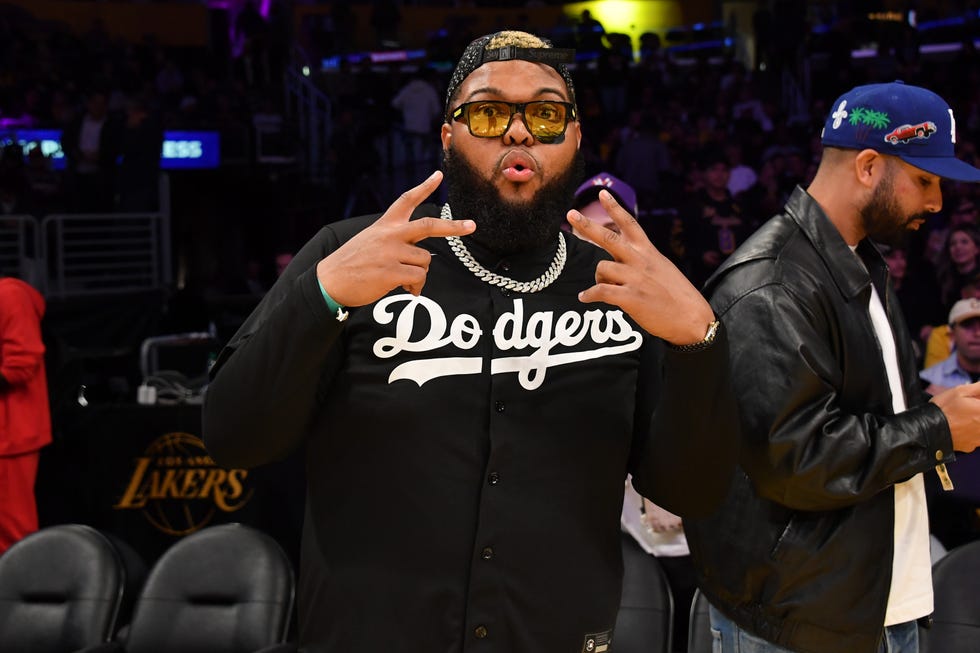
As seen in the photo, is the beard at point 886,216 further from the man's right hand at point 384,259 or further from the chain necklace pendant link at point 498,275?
the man's right hand at point 384,259

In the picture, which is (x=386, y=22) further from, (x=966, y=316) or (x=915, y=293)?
(x=966, y=316)

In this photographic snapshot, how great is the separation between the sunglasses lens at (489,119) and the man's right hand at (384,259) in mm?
275

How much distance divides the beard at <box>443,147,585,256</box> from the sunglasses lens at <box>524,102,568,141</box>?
0.08m

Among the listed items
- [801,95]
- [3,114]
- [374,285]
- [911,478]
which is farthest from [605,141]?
Answer: [374,285]

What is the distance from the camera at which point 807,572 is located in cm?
247

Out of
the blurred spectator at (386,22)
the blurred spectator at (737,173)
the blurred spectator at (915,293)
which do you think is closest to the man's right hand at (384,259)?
the blurred spectator at (915,293)

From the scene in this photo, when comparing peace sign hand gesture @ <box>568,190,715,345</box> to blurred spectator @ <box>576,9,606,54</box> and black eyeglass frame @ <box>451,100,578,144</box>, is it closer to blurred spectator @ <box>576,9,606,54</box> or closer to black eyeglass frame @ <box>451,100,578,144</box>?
black eyeglass frame @ <box>451,100,578,144</box>

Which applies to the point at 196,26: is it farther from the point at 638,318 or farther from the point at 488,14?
the point at 638,318

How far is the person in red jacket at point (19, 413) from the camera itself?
556 centimetres

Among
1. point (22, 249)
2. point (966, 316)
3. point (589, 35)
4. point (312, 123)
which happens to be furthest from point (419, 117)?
point (966, 316)

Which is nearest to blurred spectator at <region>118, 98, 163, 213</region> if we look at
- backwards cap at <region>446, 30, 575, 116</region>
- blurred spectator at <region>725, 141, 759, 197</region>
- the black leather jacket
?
blurred spectator at <region>725, 141, 759, 197</region>

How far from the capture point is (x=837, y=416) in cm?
248

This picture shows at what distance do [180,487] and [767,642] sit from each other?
3.51 m

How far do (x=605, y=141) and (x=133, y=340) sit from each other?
259 inches
